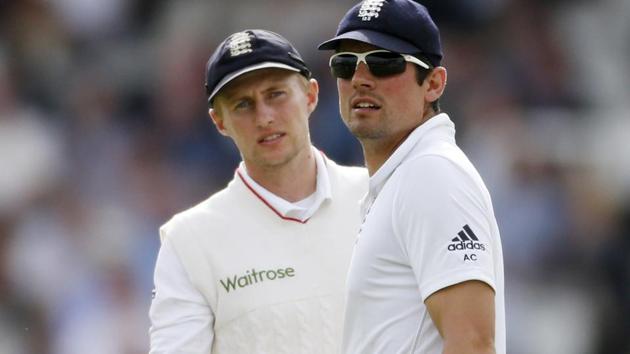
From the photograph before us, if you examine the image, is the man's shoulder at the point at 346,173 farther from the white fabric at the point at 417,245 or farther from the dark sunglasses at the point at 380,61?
the white fabric at the point at 417,245

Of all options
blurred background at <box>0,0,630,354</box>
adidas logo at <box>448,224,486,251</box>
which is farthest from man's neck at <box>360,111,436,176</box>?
blurred background at <box>0,0,630,354</box>

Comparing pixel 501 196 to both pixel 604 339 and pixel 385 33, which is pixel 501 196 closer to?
pixel 604 339

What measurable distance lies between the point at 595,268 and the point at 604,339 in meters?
0.48

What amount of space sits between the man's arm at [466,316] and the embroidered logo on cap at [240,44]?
1.42 metres

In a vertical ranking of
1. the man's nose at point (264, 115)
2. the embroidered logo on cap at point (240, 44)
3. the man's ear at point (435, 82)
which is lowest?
the man's ear at point (435, 82)

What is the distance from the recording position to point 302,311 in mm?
4574

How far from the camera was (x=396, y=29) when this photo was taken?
4.00m

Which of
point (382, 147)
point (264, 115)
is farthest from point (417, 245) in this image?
point (264, 115)

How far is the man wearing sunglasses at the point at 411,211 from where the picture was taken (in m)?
3.55

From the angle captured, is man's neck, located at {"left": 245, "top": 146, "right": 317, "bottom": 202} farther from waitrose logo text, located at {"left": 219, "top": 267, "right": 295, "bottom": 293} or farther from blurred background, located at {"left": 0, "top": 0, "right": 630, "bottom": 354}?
blurred background, located at {"left": 0, "top": 0, "right": 630, "bottom": 354}

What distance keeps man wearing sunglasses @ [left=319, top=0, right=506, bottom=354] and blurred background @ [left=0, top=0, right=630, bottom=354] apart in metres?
4.70

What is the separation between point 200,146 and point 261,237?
523cm

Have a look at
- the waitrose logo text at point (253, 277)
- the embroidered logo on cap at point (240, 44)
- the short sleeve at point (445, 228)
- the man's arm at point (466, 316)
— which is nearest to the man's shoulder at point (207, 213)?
the waitrose logo text at point (253, 277)

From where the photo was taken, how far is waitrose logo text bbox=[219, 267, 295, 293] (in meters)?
4.61
